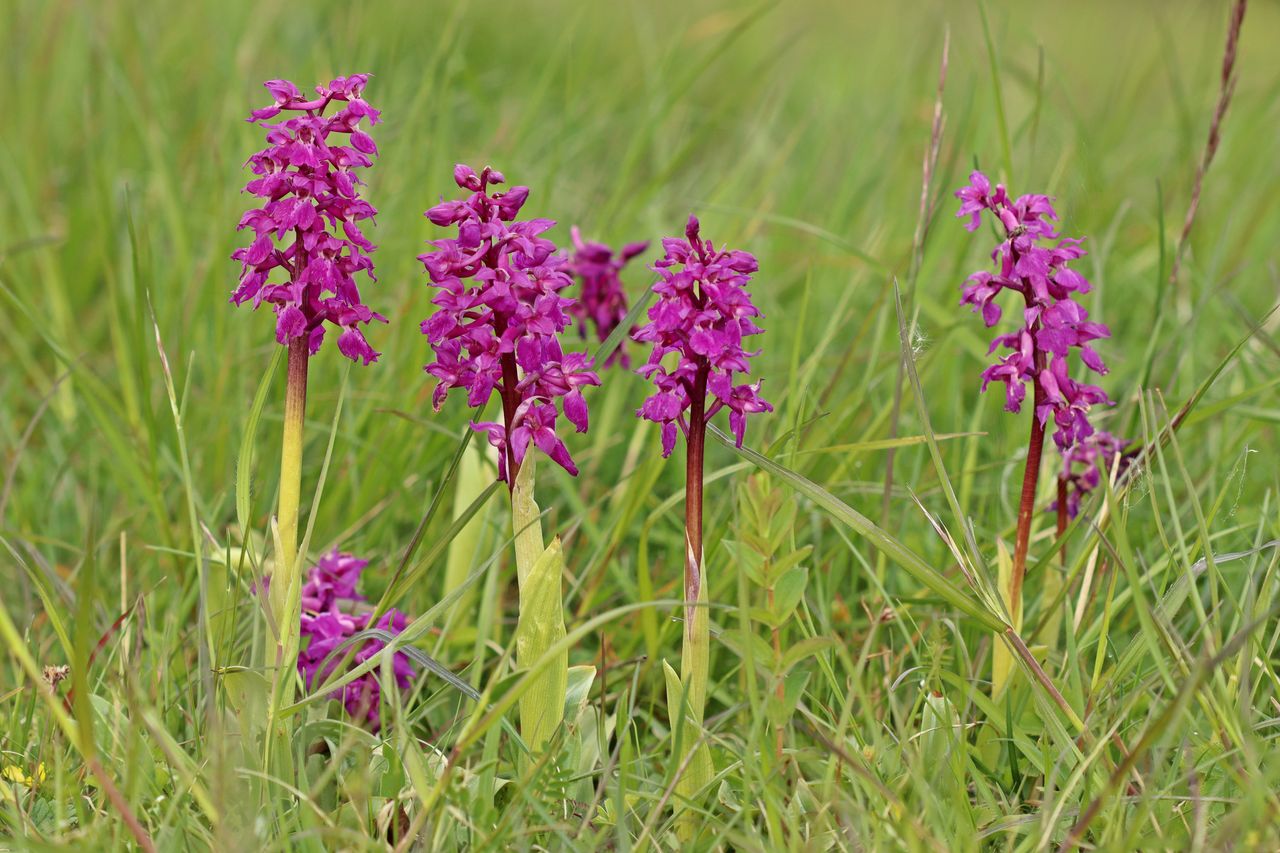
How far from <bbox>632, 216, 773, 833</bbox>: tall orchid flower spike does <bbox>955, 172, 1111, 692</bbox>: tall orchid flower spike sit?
48 centimetres

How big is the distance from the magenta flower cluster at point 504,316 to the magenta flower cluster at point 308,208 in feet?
0.53

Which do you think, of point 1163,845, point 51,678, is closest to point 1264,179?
point 1163,845

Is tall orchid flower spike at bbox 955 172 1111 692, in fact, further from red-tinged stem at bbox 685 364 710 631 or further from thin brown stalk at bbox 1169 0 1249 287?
thin brown stalk at bbox 1169 0 1249 287

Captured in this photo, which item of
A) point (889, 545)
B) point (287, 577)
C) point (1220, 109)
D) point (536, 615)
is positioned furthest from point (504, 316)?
point (1220, 109)

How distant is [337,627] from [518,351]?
0.87 m

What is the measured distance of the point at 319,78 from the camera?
16.6 feet

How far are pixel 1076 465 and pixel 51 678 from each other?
7.45 ft

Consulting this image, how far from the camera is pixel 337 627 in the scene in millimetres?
2697

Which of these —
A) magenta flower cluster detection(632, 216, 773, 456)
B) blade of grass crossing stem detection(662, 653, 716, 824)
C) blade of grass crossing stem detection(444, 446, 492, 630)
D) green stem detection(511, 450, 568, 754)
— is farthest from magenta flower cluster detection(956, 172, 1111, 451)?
blade of grass crossing stem detection(444, 446, 492, 630)

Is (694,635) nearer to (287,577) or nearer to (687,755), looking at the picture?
(687,755)

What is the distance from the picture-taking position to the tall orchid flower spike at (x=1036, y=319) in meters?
2.30

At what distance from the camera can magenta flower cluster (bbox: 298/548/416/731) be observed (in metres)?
2.68

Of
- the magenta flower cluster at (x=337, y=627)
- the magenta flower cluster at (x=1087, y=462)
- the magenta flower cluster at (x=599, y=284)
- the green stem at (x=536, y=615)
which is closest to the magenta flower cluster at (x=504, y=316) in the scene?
the green stem at (x=536, y=615)

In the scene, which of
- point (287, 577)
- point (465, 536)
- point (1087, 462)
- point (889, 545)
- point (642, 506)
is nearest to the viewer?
point (889, 545)
